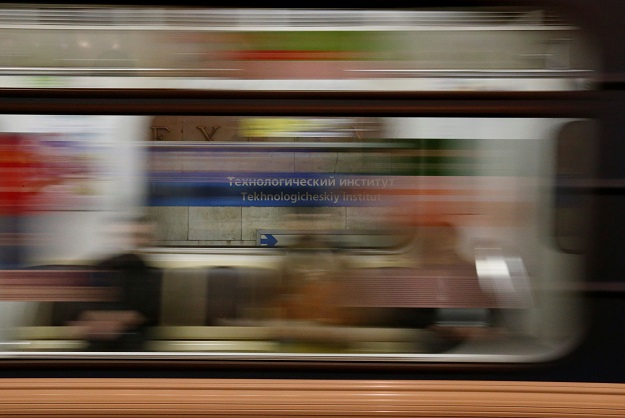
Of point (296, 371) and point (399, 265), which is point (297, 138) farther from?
point (296, 371)

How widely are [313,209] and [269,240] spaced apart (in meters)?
0.15

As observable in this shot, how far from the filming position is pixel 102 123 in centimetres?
195

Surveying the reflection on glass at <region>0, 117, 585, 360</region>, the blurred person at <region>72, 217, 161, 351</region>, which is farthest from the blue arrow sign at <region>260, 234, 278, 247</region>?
the blurred person at <region>72, 217, 161, 351</region>

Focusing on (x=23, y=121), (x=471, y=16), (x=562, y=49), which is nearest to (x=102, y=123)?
(x=23, y=121)

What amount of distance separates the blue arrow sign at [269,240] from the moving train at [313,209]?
1cm

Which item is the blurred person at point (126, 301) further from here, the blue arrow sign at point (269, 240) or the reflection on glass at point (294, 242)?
the blue arrow sign at point (269, 240)

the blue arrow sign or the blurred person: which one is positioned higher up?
the blue arrow sign

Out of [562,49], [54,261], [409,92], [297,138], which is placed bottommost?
[54,261]

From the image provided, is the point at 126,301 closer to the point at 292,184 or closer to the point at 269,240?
the point at 269,240

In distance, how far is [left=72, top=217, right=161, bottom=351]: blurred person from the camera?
1.99 m

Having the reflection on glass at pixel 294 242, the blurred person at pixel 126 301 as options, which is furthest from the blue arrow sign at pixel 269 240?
the blurred person at pixel 126 301

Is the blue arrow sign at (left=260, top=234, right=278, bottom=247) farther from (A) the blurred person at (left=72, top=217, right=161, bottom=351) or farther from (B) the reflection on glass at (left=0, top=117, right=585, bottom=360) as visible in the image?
(A) the blurred person at (left=72, top=217, right=161, bottom=351)

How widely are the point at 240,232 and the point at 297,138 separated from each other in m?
0.30

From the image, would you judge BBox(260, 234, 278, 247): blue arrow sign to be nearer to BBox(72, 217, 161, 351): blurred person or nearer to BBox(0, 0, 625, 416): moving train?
BBox(0, 0, 625, 416): moving train
